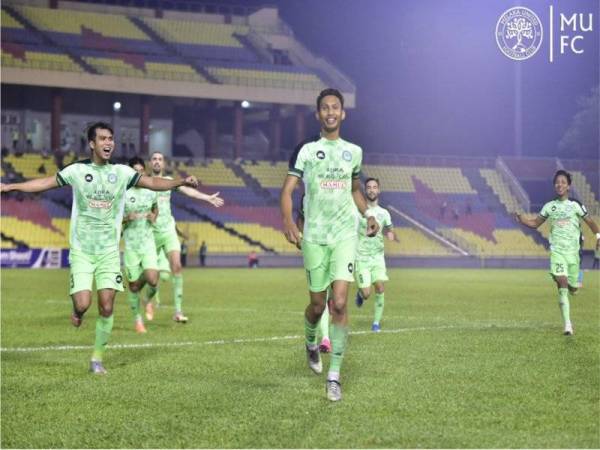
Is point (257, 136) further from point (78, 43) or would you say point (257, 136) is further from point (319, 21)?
point (78, 43)

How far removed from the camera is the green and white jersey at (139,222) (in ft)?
58.3

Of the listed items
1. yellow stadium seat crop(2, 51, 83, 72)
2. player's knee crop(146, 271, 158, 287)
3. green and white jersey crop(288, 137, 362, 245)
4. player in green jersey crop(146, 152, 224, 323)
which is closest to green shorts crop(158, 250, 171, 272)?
player in green jersey crop(146, 152, 224, 323)

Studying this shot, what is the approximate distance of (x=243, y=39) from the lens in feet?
245

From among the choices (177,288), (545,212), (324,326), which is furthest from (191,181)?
(177,288)

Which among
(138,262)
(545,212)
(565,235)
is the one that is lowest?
(138,262)

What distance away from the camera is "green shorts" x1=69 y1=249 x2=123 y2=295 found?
1185 cm

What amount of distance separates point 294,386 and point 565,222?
804cm

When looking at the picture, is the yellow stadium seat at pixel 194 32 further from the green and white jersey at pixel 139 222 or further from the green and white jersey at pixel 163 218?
the green and white jersey at pixel 139 222

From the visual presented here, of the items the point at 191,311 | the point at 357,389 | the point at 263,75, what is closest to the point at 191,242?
the point at 263,75

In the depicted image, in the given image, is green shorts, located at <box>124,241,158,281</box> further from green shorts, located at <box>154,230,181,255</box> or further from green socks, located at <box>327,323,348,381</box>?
green socks, located at <box>327,323,348,381</box>

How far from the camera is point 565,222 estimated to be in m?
17.0

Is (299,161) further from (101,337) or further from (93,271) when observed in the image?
(101,337)

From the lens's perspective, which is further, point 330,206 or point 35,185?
point 35,185

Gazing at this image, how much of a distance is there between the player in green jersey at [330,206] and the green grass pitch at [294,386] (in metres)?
0.93
